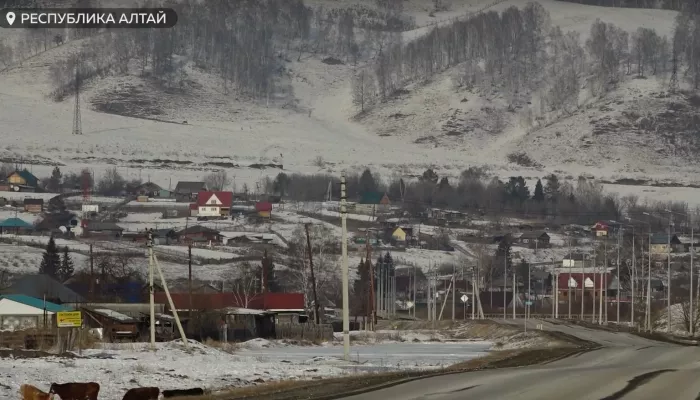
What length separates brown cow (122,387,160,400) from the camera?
27.1m

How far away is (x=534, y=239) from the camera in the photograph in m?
179

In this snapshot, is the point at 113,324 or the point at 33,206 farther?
the point at 33,206

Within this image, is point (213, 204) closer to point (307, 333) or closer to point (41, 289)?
point (41, 289)

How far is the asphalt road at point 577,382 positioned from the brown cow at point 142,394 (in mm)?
3832

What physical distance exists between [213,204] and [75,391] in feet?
530

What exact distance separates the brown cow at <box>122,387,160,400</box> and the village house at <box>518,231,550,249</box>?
149m

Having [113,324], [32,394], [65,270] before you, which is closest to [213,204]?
[65,270]

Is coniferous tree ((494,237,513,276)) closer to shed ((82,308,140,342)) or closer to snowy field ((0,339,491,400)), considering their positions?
shed ((82,308,140,342))

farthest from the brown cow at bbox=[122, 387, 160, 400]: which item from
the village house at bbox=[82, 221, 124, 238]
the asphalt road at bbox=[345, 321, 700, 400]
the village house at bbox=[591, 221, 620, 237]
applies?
the village house at bbox=[591, 221, 620, 237]

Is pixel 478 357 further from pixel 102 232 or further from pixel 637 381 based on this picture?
pixel 102 232

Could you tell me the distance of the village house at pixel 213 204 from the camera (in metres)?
185

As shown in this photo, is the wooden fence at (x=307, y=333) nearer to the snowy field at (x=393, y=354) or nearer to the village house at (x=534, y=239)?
the snowy field at (x=393, y=354)

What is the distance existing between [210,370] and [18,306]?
36.6m

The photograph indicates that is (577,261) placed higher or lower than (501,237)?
lower
